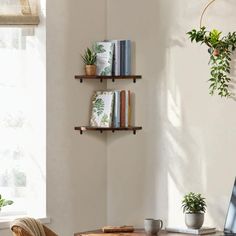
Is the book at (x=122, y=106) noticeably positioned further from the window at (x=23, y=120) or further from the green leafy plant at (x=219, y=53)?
the green leafy plant at (x=219, y=53)

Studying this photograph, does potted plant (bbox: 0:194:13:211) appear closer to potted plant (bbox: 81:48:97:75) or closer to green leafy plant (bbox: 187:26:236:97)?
potted plant (bbox: 81:48:97:75)

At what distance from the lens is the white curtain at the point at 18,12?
5.31 m

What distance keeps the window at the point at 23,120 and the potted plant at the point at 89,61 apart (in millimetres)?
326

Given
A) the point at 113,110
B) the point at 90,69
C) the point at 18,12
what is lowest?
the point at 113,110

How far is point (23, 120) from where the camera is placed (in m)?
5.46

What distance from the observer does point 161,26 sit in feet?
17.7

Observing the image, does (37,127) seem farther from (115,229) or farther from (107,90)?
(115,229)

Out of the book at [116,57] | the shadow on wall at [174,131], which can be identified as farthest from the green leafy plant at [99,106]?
the shadow on wall at [174,131]

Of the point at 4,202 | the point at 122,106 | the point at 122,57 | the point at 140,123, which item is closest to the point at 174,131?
the point at 140,123

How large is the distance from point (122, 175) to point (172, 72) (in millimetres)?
876

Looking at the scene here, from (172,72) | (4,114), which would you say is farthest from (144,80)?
(4,114)

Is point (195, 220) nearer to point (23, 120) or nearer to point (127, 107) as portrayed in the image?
point (127, 107)

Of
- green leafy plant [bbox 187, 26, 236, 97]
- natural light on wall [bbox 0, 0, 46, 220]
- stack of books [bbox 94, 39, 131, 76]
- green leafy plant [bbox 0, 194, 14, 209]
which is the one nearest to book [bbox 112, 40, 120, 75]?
stack of books [bbox 94, 39, 131, 76]

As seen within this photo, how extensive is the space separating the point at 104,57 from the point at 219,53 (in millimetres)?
987
